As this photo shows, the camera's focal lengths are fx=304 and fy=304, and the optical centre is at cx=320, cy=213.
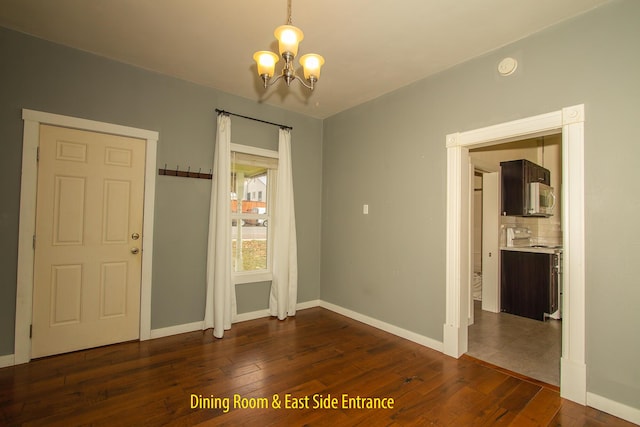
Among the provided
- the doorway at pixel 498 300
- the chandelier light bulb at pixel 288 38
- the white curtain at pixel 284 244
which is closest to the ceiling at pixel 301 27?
the chandelier light bulb at pixel 288 38

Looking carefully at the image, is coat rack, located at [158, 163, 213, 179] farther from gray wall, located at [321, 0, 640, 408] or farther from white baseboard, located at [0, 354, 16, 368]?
white baseboard, located at [0, 354, 16, 368]

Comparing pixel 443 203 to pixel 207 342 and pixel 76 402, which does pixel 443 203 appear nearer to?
pixel 207 342

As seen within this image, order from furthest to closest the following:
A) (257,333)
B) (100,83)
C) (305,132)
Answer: (305,132) < (257,333) < (100,83)

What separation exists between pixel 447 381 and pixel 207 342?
93.2 inches

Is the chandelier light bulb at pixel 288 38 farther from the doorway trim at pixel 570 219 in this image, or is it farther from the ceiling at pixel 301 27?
the doorway trim at pixel 570 219

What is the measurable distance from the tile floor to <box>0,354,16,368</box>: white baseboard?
4161 millimetres

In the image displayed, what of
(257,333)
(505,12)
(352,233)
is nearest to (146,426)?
(257,333)

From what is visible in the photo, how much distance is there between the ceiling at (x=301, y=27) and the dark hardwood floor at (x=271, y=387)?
9.44 feet

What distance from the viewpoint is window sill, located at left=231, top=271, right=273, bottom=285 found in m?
3.89

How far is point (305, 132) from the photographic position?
4.57 meters

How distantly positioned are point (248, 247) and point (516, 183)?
406 centimetres

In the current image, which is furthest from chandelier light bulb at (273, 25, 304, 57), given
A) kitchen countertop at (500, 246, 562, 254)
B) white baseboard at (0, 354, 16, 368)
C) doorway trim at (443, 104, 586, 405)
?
kitchen countertop at (500, 246, 562, 254)

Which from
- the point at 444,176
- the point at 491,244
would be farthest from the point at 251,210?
the point at 491,244

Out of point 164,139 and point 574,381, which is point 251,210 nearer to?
point 164,139
